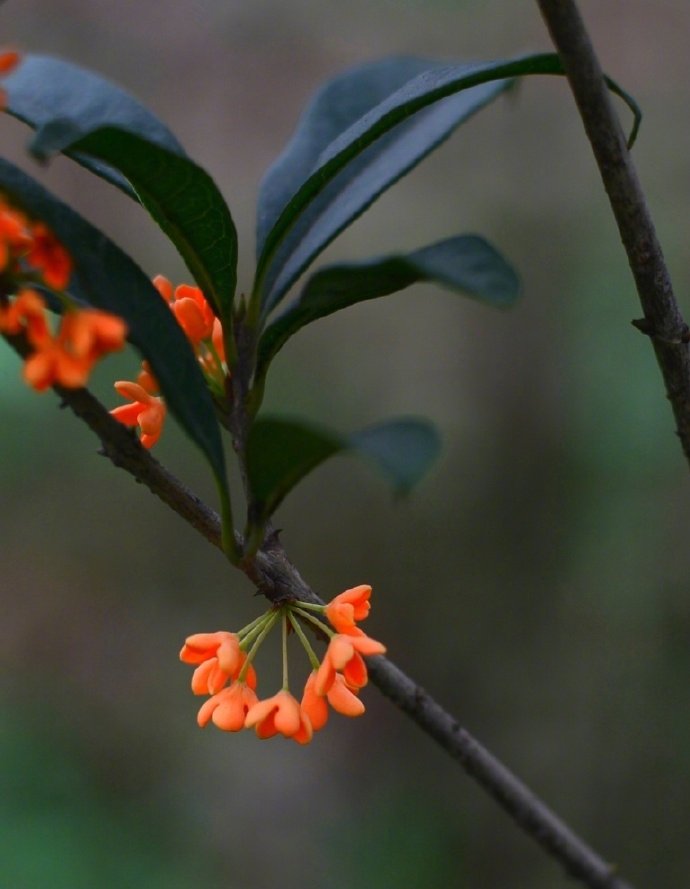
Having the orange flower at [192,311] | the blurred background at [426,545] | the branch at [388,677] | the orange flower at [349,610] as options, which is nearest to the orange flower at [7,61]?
the branch at [388,677]

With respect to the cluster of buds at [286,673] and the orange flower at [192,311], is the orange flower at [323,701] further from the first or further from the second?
the orange flower at [192,311]

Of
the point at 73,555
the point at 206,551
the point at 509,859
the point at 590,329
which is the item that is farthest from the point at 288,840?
the point at 590,329

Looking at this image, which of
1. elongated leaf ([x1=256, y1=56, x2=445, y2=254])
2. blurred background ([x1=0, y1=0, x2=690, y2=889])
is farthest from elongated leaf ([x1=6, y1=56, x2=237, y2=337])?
blurred background ([x1=0, y1=0, x2=690, y2=889])

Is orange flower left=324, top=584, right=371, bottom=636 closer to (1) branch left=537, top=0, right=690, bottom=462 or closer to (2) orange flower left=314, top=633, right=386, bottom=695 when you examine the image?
(2) orange flower left=314, top=633, right=386, bottom=695

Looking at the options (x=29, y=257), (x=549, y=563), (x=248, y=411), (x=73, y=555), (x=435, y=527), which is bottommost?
(x=549, y=563)

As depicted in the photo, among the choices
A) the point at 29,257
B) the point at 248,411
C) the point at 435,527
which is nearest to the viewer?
the point at 29,257

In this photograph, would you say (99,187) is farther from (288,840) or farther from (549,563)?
(288,840)

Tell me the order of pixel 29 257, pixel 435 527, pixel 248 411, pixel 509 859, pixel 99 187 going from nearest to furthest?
pixel 29 257 < pixel 248 411 < pixel 509 859 < pixel 435 527 < pixel 99 187

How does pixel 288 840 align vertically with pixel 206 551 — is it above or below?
below
